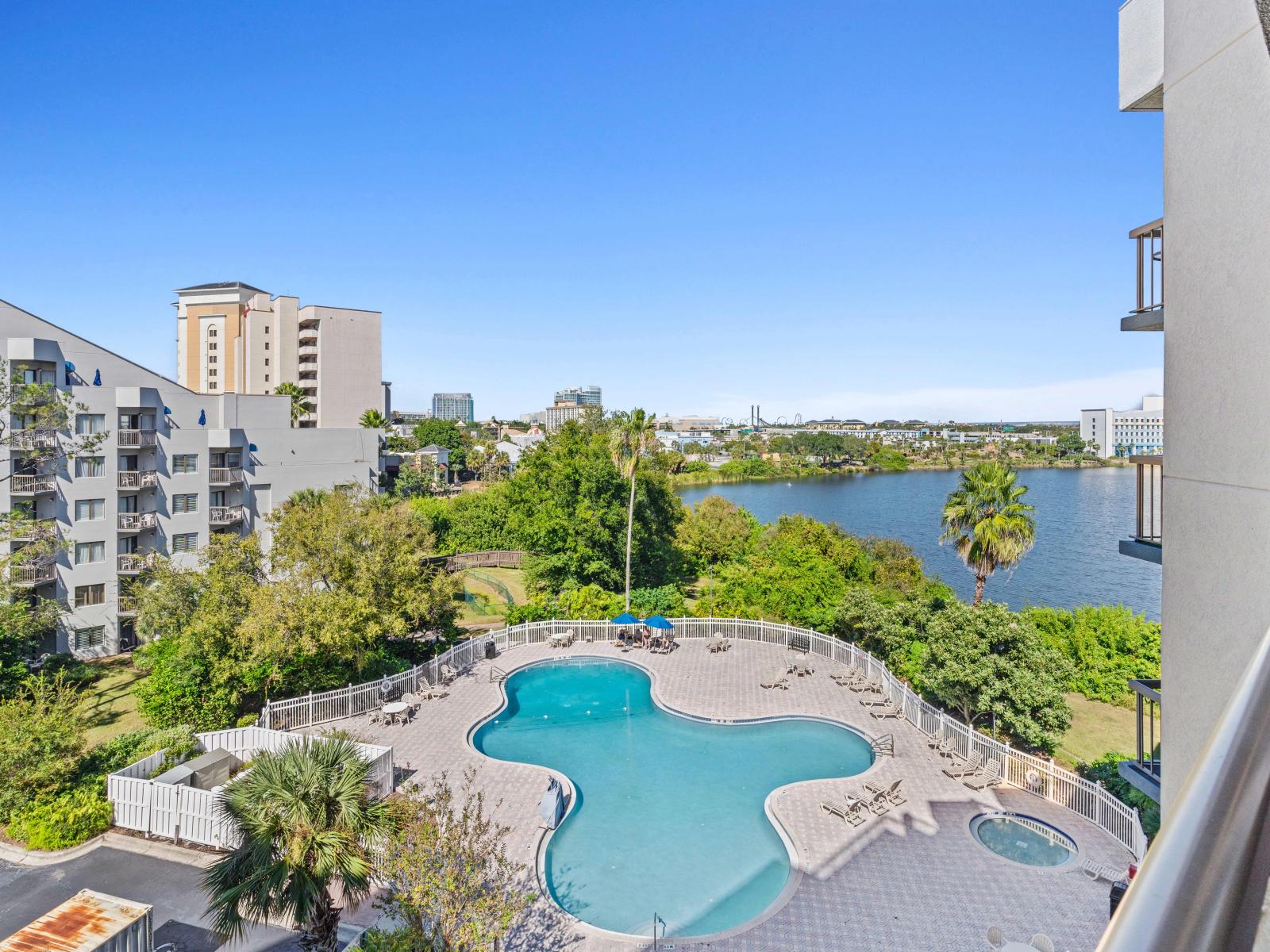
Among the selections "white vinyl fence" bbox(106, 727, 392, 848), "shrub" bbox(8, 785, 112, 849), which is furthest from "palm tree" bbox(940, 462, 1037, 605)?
"shrub" bbox(8, 785, 112, 849)

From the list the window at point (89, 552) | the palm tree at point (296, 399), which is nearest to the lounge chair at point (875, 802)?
the window at point (89, 552)

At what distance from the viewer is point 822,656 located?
74.0ft

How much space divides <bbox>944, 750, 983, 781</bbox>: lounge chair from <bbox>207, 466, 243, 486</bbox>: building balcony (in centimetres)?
2720

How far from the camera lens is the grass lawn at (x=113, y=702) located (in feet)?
60.5

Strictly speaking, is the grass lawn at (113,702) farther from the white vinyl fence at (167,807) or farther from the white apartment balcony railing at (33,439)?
the white apartment balcony railing at (33,439)

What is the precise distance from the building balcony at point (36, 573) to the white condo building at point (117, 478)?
5 centimetres

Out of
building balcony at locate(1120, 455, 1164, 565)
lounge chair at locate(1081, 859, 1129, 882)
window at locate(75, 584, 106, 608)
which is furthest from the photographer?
window at locate(75, 584, 106, 608)

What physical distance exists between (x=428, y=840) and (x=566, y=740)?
377 inches

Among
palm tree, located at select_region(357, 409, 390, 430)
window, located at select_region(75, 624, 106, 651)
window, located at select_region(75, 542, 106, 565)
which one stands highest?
palm tree, located at select_region(357, 409, 390, 430)

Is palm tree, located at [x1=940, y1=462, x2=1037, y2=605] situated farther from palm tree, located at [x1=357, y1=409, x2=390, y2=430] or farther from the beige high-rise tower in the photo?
the beige high-rise tower

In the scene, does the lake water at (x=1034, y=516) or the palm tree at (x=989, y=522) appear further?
the lake water at (x=1034, y=516)

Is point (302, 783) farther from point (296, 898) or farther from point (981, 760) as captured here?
point (981, 760)

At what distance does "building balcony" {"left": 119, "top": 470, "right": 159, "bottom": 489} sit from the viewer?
25.9 meters

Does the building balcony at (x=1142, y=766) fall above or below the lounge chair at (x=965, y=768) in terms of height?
above
